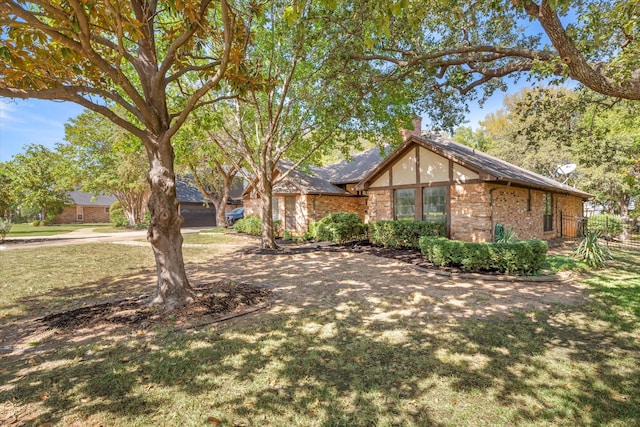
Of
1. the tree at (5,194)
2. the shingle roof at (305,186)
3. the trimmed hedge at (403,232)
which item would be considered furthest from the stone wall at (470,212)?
the tree at (5,194)

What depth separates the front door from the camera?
64.0 ft

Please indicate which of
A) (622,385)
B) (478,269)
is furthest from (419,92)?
(622,385)

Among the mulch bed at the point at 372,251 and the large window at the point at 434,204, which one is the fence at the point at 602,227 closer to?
the large window at the point at 434,204

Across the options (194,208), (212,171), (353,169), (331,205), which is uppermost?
(212,171)

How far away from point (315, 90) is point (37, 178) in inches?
1225

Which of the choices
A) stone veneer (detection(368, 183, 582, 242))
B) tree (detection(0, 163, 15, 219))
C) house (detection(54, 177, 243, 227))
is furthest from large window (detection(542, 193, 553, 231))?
tree (detection(0, 163, 15, 219))

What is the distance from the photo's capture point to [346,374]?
3412 mm

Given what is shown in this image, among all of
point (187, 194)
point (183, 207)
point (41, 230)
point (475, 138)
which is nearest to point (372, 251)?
point (183, 207)

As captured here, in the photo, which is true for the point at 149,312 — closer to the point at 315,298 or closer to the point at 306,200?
the point at 315,298

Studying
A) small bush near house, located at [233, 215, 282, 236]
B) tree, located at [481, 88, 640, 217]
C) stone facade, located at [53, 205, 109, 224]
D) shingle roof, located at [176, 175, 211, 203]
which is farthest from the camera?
stone facade, located at [53, 205, 109, 224]

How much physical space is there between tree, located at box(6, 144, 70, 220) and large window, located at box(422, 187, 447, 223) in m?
29.0

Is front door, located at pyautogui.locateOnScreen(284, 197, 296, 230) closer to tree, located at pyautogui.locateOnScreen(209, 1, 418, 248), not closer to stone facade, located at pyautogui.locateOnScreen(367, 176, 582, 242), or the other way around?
tree, located at pyautogui.locateOnScreen(209, 1, 418, 248)

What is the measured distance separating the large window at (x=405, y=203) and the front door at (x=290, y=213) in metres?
7.37

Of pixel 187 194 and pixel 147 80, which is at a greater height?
pixel 147 80
